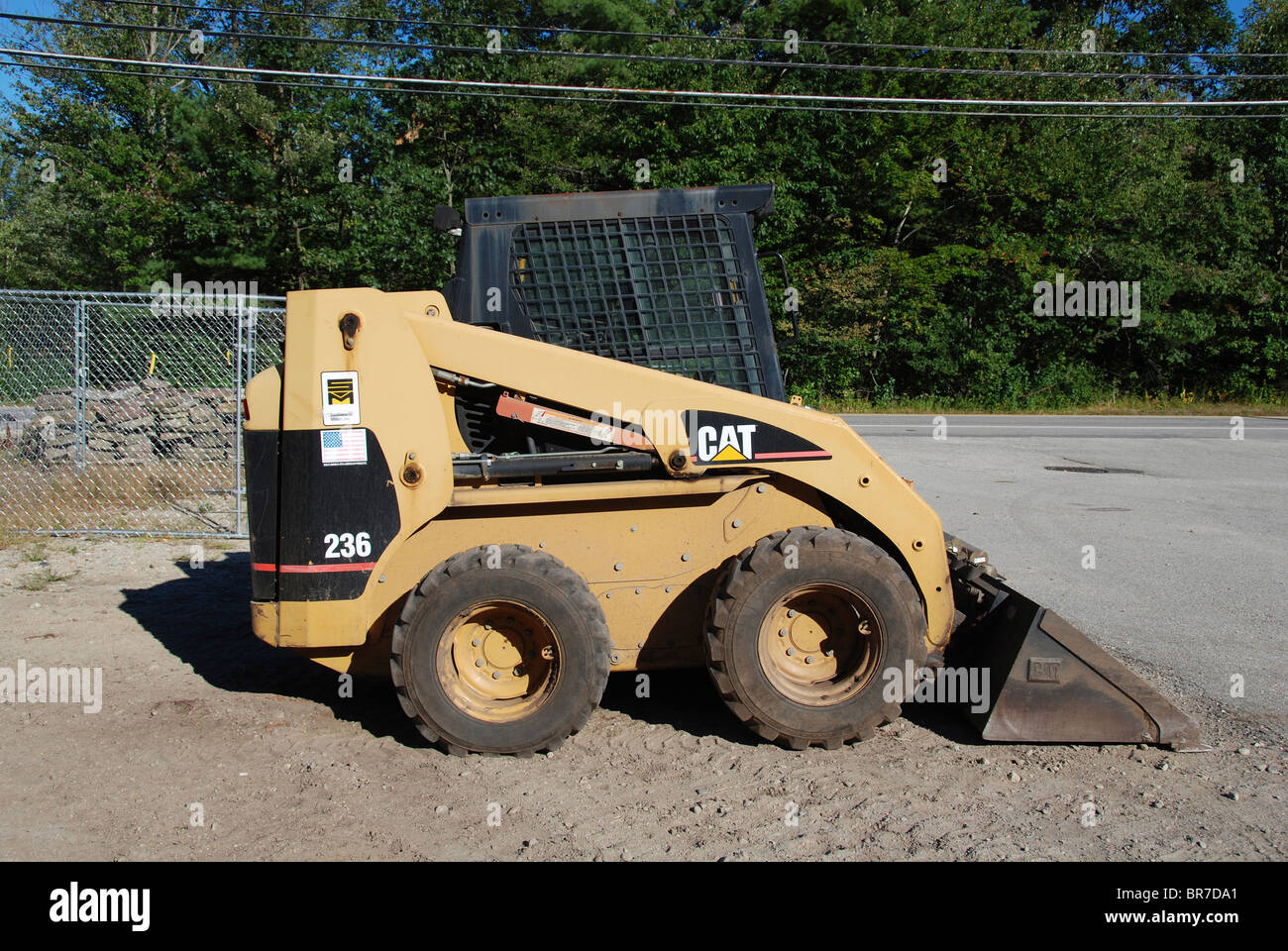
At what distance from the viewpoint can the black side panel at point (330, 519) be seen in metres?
4.49

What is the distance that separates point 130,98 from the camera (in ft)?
84.4

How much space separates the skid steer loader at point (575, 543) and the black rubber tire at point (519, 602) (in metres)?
0.01

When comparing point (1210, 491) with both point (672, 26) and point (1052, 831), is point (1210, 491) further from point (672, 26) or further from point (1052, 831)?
point (672, 26)

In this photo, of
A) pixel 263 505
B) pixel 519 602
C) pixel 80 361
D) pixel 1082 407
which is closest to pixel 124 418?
pixel 80 361

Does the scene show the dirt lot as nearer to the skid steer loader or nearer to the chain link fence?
the skid steer loader

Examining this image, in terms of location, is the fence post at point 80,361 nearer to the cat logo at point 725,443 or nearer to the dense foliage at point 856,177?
the cat logo at point 725,443

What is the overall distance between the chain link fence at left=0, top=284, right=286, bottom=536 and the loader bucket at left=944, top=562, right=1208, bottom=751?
7305mm

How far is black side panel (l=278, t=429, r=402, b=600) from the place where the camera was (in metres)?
4.49

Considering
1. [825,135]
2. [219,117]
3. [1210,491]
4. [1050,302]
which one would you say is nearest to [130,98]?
[219,117]

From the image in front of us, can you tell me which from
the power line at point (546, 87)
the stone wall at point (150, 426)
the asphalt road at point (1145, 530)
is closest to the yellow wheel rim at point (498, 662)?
the asphalt road at point (1145, 530)

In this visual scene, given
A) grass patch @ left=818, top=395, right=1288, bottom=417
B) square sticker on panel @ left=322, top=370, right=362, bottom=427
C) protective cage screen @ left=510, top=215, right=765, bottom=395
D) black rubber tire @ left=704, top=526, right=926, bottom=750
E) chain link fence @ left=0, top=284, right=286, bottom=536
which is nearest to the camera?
square sticker on panel @ left=322, top=370, right=362, bottom=427

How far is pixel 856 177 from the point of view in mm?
26688

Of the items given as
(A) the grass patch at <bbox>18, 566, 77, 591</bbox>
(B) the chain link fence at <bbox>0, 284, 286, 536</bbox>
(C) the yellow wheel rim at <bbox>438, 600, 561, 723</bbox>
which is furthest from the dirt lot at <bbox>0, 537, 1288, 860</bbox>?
(B) the chain link fence at <bbox>0, 284, 286, 536</bbox>

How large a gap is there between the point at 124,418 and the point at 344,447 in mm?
9386
